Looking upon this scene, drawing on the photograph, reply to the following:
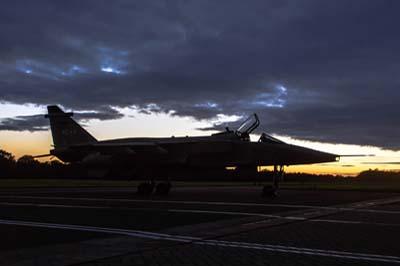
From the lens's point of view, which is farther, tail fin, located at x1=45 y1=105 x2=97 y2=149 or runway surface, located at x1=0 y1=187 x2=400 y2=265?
tail fin, located at x1=45 y1=105 x2=97 y2=149

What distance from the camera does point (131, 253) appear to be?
6.89 meters

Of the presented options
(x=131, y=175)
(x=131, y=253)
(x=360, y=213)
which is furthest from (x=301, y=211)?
(x=131, y=175)

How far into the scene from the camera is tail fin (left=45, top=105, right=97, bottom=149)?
2808 cm

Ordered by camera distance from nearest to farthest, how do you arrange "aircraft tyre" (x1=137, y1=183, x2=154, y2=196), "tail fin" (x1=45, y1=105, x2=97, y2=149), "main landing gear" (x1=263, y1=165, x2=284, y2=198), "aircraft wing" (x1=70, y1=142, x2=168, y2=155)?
"main landing gear" (x1=263, y1=165, x2=284, y2=198) → "aircraft wing" (x1=70, y1=142, x2=168, y2=155) → "aircraft tyre" (x1=137, y1=183, x2=154, y2=196) → "tail fin" (x1=45, y1=105, x2=97, y2=149)

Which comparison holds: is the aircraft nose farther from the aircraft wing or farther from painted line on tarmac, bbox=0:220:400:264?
painted line on tarmac, bbox=0:220:400:264

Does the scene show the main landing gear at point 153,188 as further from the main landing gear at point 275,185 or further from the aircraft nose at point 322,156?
the aircraft nose at point 322,156

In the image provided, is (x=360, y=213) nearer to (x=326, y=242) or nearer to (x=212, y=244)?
(x=326, y=242)

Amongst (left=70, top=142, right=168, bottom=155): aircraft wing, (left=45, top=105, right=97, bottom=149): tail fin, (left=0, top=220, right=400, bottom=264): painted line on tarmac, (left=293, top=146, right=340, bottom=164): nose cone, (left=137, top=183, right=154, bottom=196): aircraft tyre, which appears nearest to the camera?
(left=0, top=220, right=400, bottom=264): painted line on tarmac

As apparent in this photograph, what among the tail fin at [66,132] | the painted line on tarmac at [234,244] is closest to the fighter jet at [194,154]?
the tail fin at [66,132]

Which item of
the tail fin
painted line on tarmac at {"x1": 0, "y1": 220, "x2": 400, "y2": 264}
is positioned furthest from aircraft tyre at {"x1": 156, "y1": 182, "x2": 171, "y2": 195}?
painted line on tarmac at {"x1": 0, "y1": 220, "x2": 400, "y2": 264}

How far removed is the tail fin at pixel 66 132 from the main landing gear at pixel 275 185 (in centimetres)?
1183

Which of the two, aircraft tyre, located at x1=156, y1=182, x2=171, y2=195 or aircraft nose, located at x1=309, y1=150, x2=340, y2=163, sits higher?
aircraft nose, located at x1=309, y1=150, x2=340, y2=163

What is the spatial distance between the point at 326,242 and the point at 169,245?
9.34 ft

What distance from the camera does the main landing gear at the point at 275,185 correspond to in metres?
21.4
